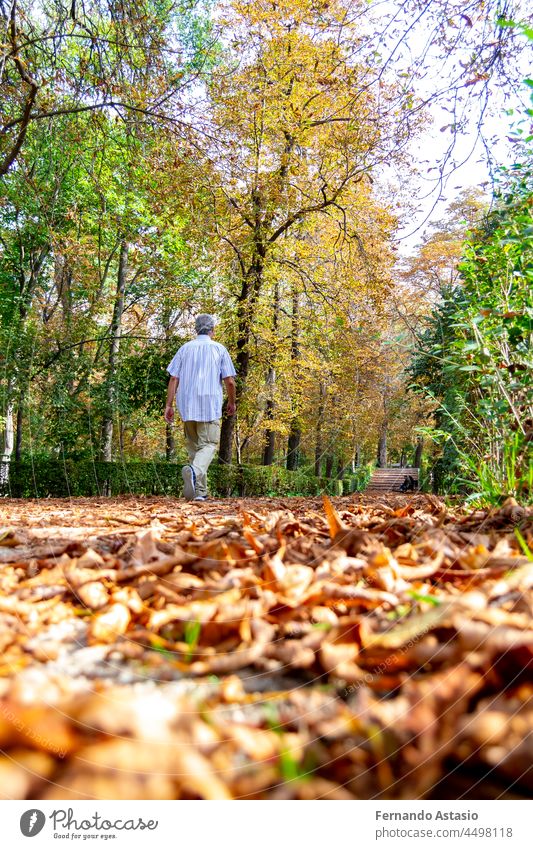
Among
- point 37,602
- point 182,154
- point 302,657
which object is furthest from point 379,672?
point 182,154

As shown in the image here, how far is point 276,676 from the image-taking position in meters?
0.86

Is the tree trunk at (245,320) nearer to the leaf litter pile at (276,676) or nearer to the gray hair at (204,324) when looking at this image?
the gray hair at (204,324)

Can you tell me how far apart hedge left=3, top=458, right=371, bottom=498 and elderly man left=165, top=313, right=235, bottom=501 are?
300 centimetres

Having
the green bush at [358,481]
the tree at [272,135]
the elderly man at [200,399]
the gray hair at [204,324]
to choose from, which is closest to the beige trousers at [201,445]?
the elderly man at [200,399]

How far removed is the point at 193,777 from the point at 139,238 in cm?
1221

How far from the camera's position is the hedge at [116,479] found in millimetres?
9398

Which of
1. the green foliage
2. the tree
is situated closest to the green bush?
the tree

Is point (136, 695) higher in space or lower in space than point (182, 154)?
lower

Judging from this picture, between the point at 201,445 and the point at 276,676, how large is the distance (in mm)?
5172

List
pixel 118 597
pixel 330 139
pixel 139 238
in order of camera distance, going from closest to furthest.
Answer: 1. pixel 118 597
2. pixel 330 139
3. pixel 139 238

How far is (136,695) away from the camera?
72 cm

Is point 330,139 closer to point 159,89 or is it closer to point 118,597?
point 159,89

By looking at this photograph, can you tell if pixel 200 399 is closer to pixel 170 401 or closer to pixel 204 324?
pixel 170 401

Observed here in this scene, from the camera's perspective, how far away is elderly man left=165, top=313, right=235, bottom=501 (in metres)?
5.83
